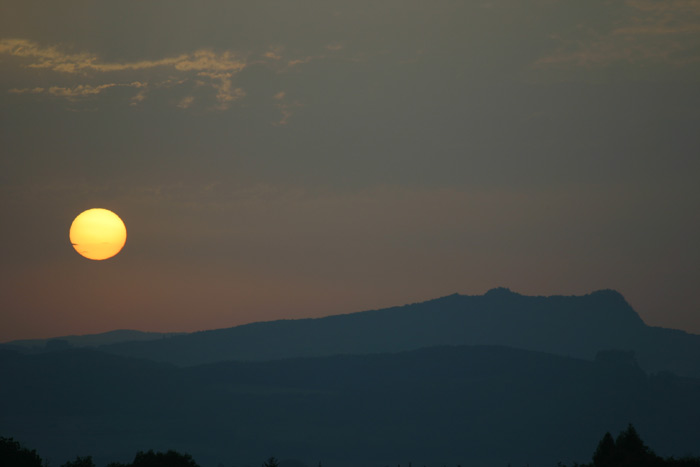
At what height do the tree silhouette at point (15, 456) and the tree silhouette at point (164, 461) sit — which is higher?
the tree silhouette at point (15, 456)

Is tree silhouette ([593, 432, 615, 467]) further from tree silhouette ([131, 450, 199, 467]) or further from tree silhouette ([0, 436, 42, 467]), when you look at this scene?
tree silhouette ([0, 436, 42, 467])

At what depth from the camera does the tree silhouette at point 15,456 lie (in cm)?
11044

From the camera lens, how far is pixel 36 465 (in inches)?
4503

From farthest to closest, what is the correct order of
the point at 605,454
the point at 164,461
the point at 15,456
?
the point at 164,461, the point at 15,456, the point at 605,454

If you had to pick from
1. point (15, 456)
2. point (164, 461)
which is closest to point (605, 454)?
point (164, 461)

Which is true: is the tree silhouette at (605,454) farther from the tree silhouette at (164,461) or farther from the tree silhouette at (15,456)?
the tree silhouette at (15,456)

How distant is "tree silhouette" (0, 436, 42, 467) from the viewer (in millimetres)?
110438

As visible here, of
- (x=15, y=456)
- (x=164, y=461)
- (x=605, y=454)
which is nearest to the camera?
(x=605, y=454)

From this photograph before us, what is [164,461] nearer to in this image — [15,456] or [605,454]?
[15,456]

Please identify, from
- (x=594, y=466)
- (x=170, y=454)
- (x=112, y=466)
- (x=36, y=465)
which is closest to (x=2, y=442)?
(x=36, y=465)

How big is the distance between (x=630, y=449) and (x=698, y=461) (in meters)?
9.12

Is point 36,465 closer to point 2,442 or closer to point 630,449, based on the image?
point 2,442

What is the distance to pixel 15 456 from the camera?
368 ft

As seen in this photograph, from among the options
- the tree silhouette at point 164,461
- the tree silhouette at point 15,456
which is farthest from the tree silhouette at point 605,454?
the tree silhouette at point 15,456
